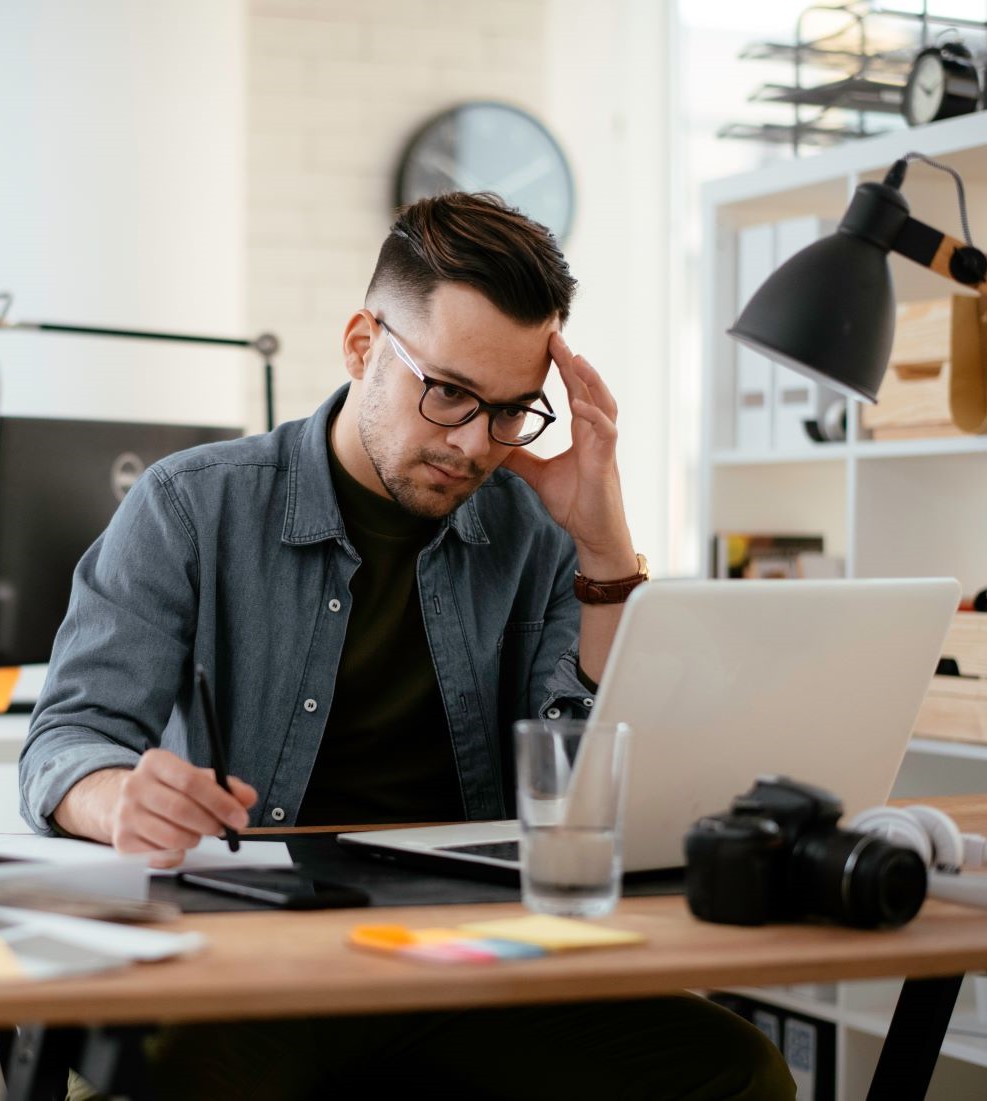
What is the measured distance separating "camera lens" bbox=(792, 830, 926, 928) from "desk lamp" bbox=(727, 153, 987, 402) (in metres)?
0.73

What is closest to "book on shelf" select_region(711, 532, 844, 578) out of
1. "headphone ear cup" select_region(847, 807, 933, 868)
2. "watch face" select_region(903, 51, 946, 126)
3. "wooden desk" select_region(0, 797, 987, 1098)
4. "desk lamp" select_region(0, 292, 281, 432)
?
"watch face" select_region(903, 51, 946, 126)

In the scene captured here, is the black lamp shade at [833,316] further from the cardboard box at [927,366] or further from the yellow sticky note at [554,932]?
the yellow sticky note at [554,932]

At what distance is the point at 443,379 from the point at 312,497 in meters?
0.21

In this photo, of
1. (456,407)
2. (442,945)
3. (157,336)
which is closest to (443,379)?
(456,407)

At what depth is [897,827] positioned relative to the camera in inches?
43.8

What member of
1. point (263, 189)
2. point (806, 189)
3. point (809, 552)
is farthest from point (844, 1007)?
point (263, 189)

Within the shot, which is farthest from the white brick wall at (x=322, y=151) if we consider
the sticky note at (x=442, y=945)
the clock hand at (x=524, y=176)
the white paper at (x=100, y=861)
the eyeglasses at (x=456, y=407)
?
the sticky note at (x=442, y=945)

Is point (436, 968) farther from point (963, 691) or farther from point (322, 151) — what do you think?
point (322, 151)

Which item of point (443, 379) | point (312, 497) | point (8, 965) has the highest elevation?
point (443, 379)

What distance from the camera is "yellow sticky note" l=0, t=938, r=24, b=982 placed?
→ 2.60 feet

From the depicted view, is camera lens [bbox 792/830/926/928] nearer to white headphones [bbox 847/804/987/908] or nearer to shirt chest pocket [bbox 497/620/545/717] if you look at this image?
white headphones [bbox 847/804/987/908]

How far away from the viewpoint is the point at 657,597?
1046 mm

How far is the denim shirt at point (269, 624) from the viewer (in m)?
1.46

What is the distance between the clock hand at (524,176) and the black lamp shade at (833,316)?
2.51 metres
